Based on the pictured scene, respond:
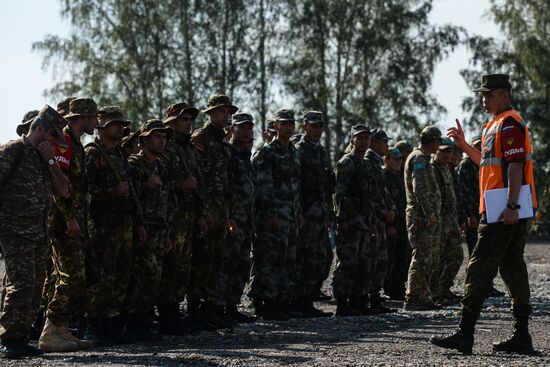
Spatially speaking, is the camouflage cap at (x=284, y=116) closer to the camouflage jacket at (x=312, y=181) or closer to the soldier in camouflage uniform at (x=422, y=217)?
the camouflage jacket at (x=312, y=181)

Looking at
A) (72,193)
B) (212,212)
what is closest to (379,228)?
(212,212)

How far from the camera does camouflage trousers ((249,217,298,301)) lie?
11.6 m

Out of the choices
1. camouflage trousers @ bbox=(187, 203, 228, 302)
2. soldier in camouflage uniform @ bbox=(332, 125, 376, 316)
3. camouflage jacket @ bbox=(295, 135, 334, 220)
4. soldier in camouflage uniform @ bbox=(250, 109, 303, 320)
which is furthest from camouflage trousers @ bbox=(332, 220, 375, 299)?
camouflage trousers @ bbox=(187, 203, 228, 302)

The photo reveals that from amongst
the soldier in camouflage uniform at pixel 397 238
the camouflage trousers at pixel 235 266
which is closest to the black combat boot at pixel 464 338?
the camouflage trousers at pixel 235 266

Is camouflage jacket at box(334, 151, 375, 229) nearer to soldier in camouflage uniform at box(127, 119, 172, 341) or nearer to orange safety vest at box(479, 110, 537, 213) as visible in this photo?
soldier in camouflage uniform at box(127, 119, 172, 341)

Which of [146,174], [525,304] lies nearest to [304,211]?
[146,174]

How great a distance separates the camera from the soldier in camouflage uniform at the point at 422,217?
12633 mm

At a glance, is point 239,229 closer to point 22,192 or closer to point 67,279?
point 67,279

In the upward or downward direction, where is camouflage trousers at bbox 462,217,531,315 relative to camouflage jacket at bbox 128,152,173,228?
downward

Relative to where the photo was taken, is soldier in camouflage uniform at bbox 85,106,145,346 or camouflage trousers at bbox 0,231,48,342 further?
soldier in camouflage uniform at bbox 85,106,145,346

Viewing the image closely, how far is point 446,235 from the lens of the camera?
13.5 meters

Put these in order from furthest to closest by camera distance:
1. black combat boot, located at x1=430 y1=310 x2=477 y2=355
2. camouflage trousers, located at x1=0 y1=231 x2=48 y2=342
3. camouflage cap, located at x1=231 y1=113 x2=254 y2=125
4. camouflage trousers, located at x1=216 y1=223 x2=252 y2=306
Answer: camouflage cap, located at x1=231 y1=113 x2=254 y2=125
camouflage trousers, located at x1=216 y1=223 x2=252 y2=306
black combat boot, located at x1=430 y1=310 x2=477 y2=355
camouflage trousers, located at x1=0 y1=231 x2=48 y2=342

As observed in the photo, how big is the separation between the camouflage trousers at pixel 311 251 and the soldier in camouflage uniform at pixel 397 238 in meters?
2.35

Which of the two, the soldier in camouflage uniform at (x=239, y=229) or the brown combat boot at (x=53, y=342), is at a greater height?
the soldier in camouflage uniform at (x=239, y=229)
